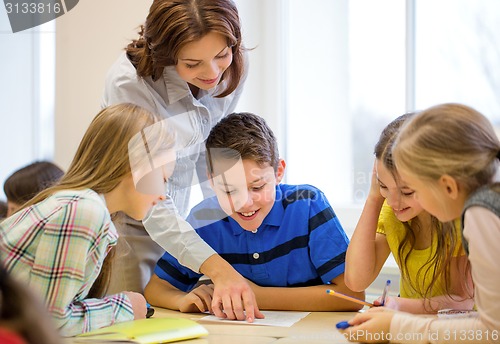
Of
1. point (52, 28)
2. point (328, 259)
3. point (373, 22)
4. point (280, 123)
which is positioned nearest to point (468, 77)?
point (373, 22)

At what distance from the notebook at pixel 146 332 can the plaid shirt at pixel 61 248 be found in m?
0.05

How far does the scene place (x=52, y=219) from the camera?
120 cm

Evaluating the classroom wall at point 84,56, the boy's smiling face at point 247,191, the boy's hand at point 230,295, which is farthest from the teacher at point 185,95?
the classroom wall at point 84,56

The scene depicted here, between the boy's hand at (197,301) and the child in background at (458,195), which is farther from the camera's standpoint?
the boy's hand at (197,301)

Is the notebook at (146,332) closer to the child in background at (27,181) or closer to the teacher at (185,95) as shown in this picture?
the teacher at (185,95)

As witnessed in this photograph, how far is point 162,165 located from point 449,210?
59 cm

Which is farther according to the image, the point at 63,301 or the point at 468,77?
the point at 468,77

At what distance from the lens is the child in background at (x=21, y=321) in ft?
1.75

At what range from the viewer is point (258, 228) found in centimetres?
172

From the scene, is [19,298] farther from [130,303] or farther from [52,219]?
[130,303]

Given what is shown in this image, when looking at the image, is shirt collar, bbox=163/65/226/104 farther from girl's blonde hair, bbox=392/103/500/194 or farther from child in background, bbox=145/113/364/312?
girl's blonde hair, bbox=392/103/500/194

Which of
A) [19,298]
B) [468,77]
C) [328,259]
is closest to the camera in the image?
[19,298]

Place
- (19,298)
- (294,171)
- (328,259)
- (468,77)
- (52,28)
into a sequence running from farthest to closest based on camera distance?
(52,28) → (294,171) → (468,77) → (328,259) → (19,298)

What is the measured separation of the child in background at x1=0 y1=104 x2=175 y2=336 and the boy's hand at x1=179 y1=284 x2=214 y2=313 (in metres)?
0.18
